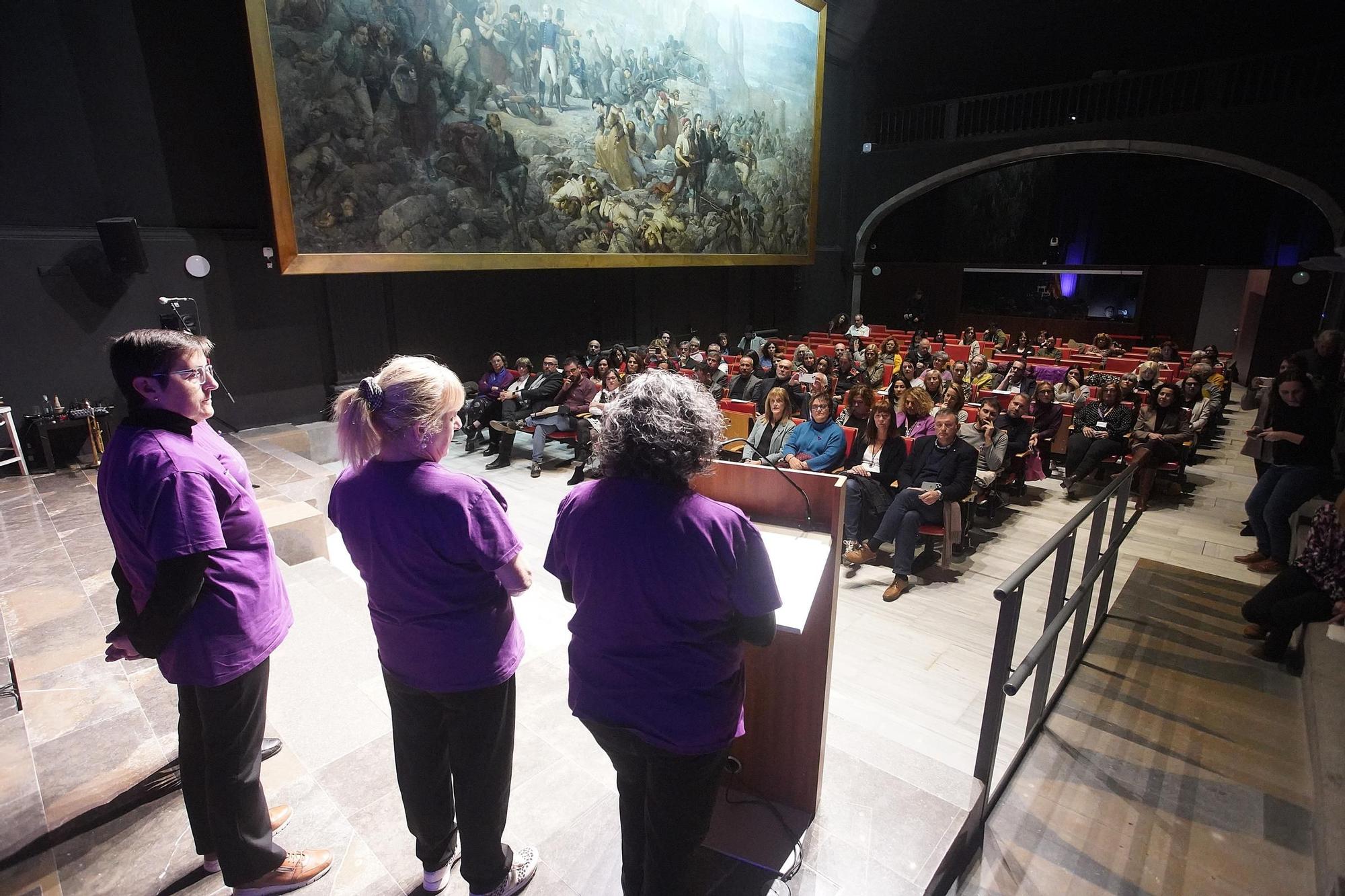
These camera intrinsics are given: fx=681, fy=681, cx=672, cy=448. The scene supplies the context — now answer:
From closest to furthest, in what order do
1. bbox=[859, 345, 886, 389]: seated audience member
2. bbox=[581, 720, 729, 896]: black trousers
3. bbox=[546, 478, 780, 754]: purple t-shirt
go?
bbox=[546, 478, 780, 754]: purple t-shirt → bbox=[581, 720, 729, 896]: black trousers → bbox=[859, 345, 886, 389]: seated audience member

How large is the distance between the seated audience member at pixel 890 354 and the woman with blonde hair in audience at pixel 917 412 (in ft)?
14.2

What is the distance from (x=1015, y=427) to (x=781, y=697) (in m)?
5.00

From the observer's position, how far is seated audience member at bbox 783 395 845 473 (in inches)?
192

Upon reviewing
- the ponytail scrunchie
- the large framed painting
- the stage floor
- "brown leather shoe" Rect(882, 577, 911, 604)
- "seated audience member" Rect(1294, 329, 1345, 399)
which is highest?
the large framed painting

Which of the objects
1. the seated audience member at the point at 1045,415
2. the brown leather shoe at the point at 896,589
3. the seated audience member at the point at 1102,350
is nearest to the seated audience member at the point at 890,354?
the seated audience member at the point at 1102,350

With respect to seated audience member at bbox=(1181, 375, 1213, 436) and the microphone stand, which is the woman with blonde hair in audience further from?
the microphone stand

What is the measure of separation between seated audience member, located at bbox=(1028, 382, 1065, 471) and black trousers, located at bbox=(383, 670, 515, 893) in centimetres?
631

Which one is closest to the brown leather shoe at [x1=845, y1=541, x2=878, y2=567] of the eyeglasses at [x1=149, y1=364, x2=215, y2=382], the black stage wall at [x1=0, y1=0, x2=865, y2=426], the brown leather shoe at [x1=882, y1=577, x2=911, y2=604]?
the brown leather shoe at [x1=882, y1=577, x2=911, y2=604]

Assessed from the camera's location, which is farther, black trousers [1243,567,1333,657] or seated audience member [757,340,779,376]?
seated audience member [757,340,779,376]

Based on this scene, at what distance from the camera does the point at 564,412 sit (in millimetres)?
7441

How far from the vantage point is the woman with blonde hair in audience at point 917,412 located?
17.9ft

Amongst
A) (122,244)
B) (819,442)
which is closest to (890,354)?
(819,442)

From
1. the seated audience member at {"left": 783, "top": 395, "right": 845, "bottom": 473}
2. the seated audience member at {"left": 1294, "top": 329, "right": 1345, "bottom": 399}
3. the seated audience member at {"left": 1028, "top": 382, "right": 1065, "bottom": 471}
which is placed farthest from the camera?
the seated audience member at {"left": 1028, "top": 382, "right": 1065, "bottom": 471}

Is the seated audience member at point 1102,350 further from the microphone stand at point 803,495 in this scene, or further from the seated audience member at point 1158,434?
the microphone stand at point 803,495
